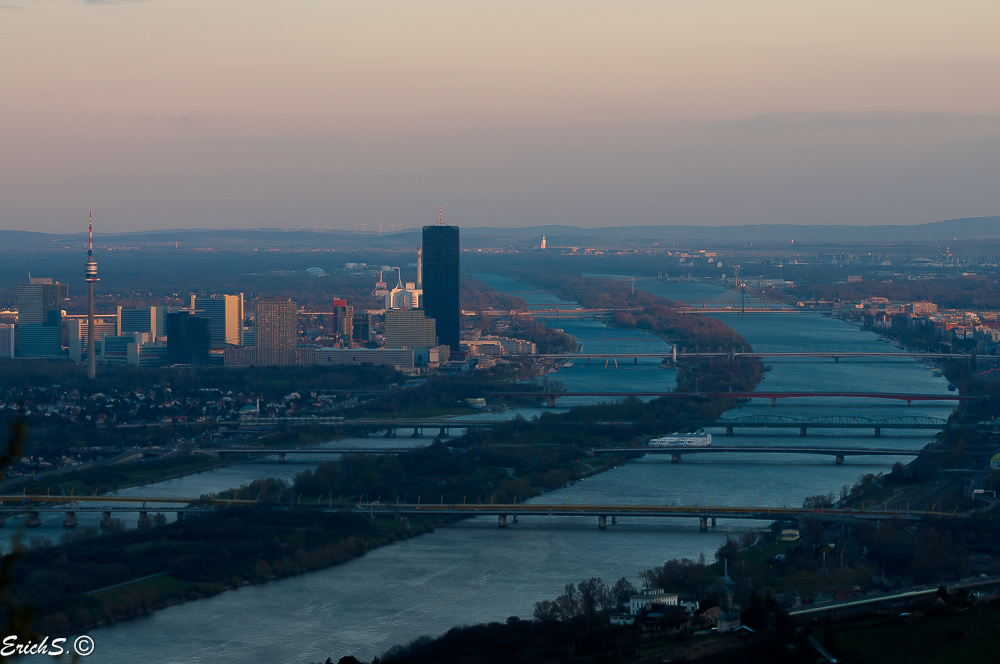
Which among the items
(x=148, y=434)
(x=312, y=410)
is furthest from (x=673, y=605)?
(x=312, y=410)

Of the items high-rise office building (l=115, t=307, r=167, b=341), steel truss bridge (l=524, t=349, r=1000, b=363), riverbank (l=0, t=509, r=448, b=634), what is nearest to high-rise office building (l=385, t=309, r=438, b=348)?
steel truss bridge (l=524, t=349, r=1000, b=363)

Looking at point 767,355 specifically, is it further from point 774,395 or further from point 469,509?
point 469,509

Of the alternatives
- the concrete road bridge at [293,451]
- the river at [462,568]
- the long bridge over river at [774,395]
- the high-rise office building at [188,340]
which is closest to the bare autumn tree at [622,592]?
the river at [462,568]

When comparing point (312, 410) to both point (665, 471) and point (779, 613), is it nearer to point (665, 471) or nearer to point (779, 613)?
point (665, 471)

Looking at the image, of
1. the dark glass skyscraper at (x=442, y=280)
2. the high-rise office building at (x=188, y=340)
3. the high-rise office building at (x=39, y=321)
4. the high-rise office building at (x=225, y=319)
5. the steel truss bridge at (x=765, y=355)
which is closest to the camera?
the steel truss bridge at (x=765, y=355)

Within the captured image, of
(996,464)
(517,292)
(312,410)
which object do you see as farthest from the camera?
(517,292)

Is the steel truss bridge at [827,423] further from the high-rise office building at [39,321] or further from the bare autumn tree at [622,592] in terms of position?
the high-rise office building at [39,321]
